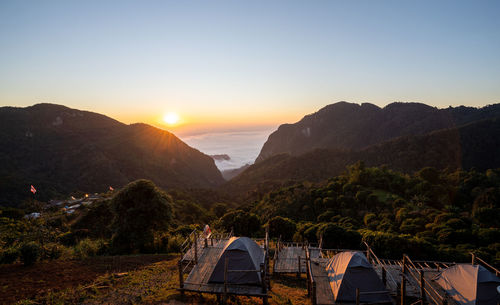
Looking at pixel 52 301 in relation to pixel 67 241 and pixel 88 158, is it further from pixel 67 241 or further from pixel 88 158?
pixel 88 158

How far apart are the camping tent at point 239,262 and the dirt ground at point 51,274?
198 inches

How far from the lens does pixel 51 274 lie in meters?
10.5

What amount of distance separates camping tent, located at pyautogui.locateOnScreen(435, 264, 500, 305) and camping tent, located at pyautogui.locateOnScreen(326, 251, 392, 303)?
243cm

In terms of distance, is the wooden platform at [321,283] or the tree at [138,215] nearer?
the wooden platform at [321,283]

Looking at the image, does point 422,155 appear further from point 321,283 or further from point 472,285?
point 321,283

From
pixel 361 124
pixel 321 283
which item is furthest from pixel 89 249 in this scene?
pixel 361 124

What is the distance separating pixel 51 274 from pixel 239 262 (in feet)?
24.5

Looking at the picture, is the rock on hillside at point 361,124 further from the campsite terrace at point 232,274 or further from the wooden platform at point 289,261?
the campsite terrace at point 232,274

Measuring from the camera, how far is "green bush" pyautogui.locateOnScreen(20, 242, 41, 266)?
11125mm

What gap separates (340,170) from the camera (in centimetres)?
6731

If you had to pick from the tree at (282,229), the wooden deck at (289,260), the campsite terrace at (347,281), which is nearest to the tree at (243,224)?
the tree at (282,229)

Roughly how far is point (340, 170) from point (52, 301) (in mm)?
65670

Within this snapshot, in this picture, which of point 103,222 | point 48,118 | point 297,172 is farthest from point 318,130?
point 103,222

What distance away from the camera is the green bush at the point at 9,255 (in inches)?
450
